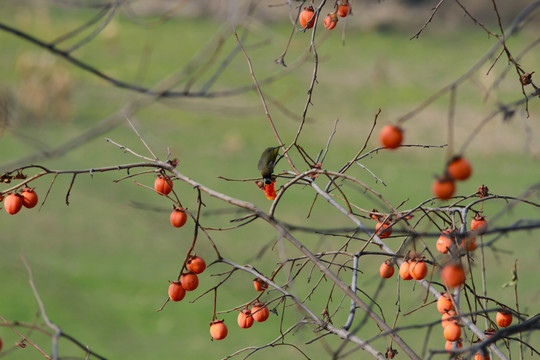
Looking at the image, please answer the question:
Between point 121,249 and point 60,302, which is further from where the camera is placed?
point 121,249

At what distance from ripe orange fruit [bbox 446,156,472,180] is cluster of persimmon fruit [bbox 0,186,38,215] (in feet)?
3.21

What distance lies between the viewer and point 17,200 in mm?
1585

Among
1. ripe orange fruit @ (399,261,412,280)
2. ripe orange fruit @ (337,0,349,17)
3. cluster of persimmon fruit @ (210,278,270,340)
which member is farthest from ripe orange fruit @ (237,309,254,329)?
ripe orange fruit @ (337,0,349,17)

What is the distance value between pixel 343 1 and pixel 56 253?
671 centimetres

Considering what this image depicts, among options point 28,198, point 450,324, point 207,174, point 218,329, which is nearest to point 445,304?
point 450,324

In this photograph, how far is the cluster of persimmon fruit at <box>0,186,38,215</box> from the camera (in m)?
1.58

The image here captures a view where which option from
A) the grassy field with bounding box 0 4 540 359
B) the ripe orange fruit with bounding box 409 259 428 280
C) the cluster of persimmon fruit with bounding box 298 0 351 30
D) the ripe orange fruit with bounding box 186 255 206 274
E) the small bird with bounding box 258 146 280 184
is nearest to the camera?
the ripe orange fruit with bounding box 409 259 428 280

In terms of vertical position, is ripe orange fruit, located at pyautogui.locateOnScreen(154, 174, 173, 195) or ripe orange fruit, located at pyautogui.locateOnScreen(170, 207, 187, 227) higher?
ripe orange fruit, located at pyautogui.locateOnScreen(154, 174, 173, 195)

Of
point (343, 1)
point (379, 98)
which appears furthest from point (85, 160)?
point (343, 1)

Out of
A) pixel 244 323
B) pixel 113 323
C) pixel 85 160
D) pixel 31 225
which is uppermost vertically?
pixel 85 160

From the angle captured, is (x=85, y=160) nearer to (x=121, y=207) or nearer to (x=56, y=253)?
(x=121, y=207)

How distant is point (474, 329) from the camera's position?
1.50m

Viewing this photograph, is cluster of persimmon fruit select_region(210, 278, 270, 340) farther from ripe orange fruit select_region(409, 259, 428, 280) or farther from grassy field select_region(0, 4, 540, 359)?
grassy field select_region(0, 4, 540, 359)

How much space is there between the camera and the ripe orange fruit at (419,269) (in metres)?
1.51
